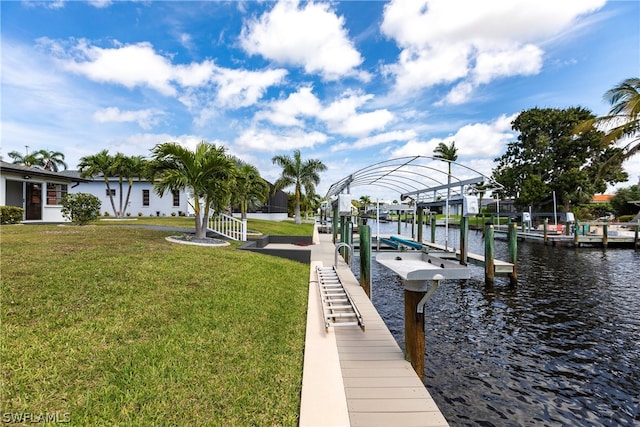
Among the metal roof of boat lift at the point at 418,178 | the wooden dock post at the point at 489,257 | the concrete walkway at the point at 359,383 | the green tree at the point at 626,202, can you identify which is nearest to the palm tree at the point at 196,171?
the metal roof of boat lift at the point at 418,178

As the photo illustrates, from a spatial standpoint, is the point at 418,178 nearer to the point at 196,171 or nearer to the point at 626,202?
the point at 196,171

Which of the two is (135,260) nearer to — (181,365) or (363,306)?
(181,365)

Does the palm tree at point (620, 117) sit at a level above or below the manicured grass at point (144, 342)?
above

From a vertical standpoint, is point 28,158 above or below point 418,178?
above

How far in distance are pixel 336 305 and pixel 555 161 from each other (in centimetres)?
4645

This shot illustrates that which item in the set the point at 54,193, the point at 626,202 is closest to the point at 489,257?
the point at 54,193

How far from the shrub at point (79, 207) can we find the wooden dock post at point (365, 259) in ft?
46.2

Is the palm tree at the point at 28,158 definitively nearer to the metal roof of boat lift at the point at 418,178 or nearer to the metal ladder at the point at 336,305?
the metal roof of boat lift at the point at 418,178

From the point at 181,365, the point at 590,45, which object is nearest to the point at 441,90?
the point at 590,45

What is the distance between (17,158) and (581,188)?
7373 centimetres

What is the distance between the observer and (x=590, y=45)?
39.5 ft

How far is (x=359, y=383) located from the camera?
345cm

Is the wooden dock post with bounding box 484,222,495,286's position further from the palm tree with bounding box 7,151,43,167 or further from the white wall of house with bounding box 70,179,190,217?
the palm tree with bounding box 7,151,43,167

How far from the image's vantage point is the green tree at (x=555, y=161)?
3694cm
